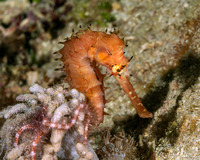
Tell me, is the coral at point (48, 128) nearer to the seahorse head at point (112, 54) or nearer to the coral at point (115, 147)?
the coral at point (115, 147)

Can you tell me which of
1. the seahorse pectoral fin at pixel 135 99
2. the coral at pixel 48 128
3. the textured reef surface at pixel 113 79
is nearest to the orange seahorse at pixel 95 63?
the seahorse pectoral fin at pixel 135 99

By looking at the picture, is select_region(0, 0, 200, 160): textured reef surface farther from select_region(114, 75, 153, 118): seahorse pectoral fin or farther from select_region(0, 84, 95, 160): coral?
select_region(114, 75, 153, 118): seahorse pectoral fin

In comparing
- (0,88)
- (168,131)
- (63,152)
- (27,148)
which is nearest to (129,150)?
(168,131)

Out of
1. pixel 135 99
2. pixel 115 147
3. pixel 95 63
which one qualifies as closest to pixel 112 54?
pixel 95 63

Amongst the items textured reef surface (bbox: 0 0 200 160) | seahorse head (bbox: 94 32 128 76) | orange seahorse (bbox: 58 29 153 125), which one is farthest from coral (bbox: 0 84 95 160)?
seahorse head (bbox: 94 32 128 76)

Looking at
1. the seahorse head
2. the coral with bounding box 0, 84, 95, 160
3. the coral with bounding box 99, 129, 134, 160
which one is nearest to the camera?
the coral with bounding box 0, 84, 95, 160

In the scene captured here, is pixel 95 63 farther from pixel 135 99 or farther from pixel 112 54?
pixel 135 99
